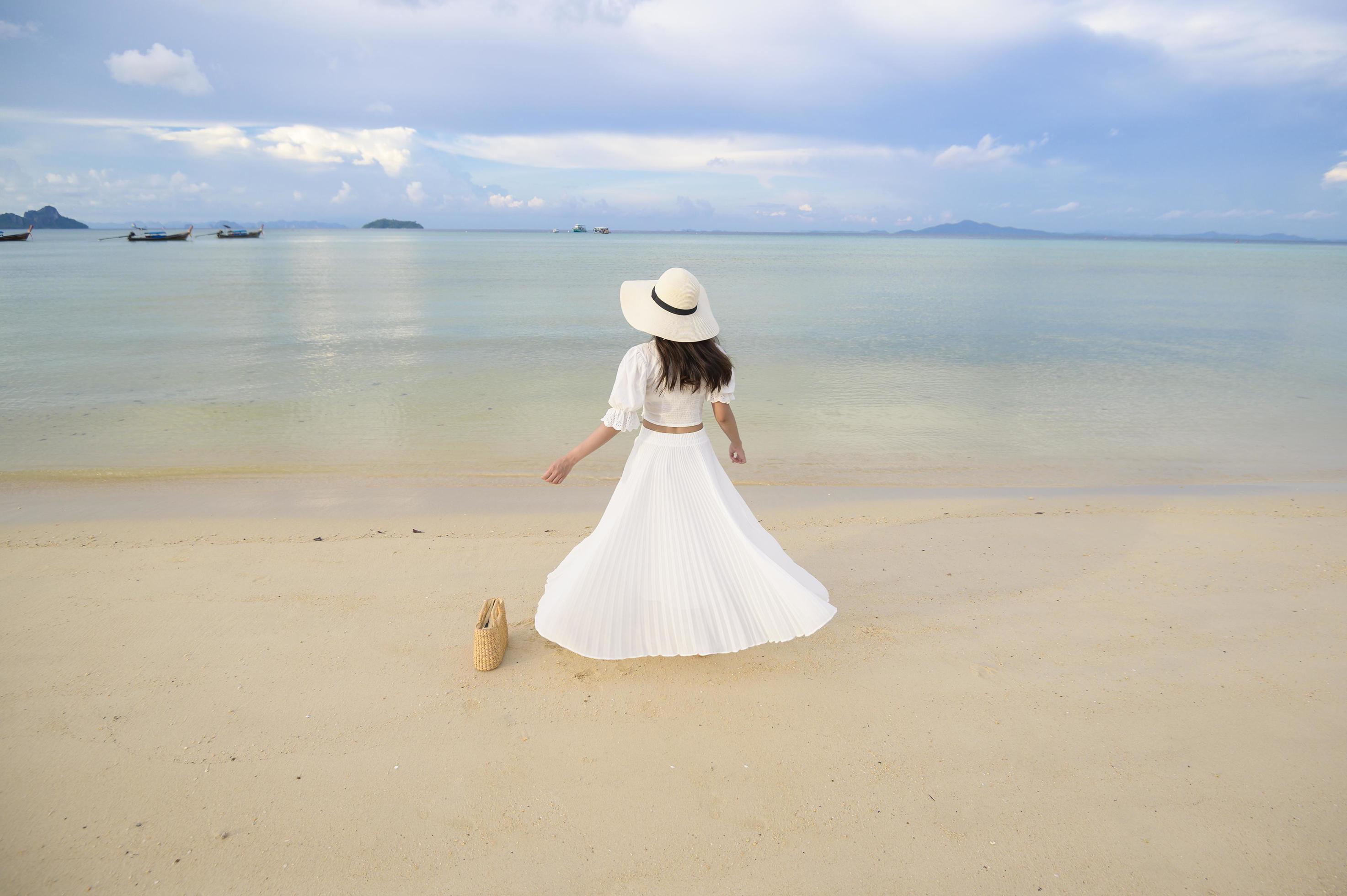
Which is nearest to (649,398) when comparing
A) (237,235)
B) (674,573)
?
(674,573)

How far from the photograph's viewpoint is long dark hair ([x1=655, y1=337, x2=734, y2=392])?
346cm

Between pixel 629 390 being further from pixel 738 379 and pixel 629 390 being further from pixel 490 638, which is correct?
pixel 738 379

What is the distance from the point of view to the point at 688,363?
3.46 meters

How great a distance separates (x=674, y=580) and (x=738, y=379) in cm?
1060

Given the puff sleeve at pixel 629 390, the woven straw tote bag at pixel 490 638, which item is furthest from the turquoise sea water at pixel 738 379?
the puff sleeve at pixel 629 390

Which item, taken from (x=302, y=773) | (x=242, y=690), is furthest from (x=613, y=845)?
(x=242, y=690)

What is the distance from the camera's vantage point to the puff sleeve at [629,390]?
340cm

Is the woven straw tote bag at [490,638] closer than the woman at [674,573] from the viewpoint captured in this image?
No

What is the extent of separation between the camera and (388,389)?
42.5 feet

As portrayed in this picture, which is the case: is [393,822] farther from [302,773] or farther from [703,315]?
[703,315]

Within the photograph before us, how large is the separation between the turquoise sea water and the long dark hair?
473cm

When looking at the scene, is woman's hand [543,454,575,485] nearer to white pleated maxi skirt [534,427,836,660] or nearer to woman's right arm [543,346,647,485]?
woman's right arm [543,346,647,485]

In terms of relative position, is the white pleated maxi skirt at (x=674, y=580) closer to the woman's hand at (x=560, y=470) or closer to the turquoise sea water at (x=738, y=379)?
the woman's hand at (x=560, y=470)

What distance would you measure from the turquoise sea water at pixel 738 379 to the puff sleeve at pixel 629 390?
4.71m
